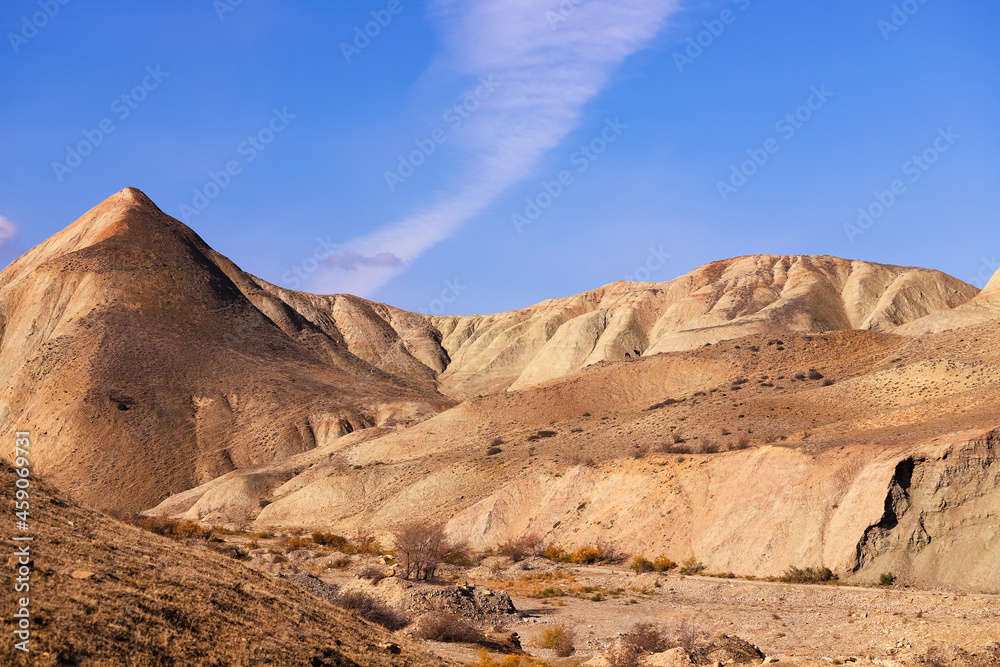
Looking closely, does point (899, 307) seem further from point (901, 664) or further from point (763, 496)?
point (901, 664)

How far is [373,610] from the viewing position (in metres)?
21.3

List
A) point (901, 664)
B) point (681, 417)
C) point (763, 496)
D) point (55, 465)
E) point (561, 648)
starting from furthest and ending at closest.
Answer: point (55, 465) < point (681, 417) < point (763, 496) < point (561, 648) < point (901, 664)

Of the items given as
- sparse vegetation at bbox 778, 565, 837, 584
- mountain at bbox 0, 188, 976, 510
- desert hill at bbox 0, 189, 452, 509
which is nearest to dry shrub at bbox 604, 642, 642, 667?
sparse vegetation at bbox 778, 565, 837, 584

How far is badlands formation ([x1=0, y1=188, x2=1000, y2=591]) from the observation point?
30.1 metres

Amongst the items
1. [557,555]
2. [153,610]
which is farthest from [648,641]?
[557,555]

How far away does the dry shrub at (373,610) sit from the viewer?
20.9 m

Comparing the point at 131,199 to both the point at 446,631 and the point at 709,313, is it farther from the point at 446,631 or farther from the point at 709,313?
the point at 446,631

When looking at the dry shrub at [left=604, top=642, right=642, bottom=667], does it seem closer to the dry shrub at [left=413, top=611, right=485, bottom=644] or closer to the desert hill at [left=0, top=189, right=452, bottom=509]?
the dry shrub at [left=413, top=611, right=485, bottom=644]

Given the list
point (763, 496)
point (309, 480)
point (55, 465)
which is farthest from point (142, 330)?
point (763, 496)

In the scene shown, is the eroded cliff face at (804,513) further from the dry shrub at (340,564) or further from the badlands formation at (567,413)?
the dry shrub at (340,564)

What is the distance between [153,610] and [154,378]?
68.9 m

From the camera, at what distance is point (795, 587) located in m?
26.3

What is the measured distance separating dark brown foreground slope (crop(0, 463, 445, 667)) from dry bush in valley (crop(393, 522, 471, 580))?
13.7m

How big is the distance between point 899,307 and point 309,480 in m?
71.0
